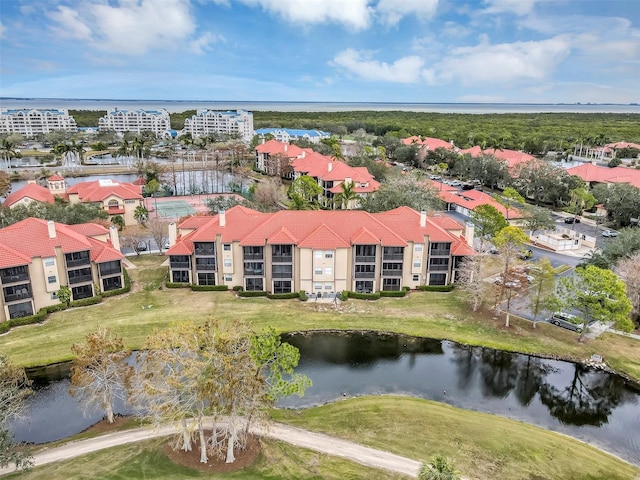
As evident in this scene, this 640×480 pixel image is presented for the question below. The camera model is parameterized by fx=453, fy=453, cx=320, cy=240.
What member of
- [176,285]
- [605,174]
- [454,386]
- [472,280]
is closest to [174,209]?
[176,285]

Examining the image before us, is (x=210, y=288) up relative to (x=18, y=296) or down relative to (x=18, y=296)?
down

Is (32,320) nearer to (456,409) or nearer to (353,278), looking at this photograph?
(353,278)

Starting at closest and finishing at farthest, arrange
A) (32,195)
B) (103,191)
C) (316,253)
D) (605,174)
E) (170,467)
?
(170,467)
(316,253)
(32,195)
(103,191)
(605,174)

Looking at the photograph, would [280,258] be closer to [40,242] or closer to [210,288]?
[210,288]

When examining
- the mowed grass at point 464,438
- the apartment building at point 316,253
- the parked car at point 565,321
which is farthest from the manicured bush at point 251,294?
the parked car at point 565,321

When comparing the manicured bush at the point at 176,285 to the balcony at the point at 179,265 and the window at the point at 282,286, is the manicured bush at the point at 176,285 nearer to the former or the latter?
the balcony at the point at 179,265

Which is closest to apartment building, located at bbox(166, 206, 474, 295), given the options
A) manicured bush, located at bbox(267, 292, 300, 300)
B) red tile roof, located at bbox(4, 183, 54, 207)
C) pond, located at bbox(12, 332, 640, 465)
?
manicured bush, located at bbox(267, 292, 300, 300)
